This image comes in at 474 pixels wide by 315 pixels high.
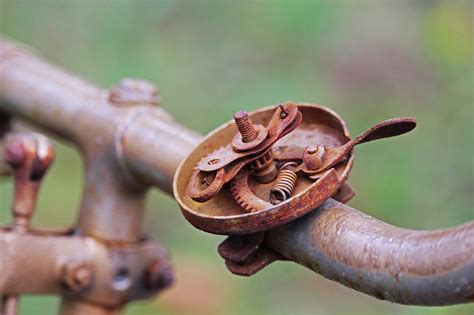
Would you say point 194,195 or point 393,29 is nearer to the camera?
point 194,195

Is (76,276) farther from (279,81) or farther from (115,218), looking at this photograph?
(279,81)

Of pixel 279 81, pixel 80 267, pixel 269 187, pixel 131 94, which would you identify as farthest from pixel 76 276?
pixel 279 81

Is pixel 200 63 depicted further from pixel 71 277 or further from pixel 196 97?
pixel 71 277

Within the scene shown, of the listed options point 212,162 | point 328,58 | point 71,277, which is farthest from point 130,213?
point 328,58

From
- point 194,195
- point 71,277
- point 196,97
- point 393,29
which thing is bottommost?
point 196,97

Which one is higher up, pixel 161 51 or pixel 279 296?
pixel 161 51

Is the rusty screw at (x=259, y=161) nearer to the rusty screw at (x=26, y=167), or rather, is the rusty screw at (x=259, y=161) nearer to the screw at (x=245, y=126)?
the screw at (x=245, y=126)
